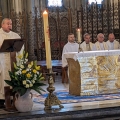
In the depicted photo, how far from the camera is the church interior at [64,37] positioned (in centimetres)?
588

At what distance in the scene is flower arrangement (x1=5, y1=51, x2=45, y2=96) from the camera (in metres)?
6.04

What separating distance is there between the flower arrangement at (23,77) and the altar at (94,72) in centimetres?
187

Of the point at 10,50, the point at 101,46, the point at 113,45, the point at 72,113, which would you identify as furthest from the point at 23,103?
the point at 113,45

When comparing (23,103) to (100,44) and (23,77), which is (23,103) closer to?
(23,77)

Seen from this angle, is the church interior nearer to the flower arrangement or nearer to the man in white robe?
the flower arrangement

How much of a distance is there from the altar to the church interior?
22 mm

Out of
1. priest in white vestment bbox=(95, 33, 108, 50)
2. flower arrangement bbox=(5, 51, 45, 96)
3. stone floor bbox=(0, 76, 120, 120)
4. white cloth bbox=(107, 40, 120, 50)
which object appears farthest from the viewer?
white cloth bbox=(107, 40, 120, 50)

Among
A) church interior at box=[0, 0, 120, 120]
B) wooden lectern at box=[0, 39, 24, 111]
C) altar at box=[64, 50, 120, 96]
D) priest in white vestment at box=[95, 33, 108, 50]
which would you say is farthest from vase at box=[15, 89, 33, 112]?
priest in white vestment at box=[95, 33, 108, 50]

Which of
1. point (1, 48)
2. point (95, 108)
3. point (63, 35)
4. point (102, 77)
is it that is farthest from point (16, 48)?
point (63, 35)

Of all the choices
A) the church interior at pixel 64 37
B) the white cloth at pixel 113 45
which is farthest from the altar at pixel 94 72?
the white cloth at pixel 113 45

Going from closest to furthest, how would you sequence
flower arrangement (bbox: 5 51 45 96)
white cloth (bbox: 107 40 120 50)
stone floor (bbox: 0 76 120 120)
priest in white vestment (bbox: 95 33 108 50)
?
1. stone floor (bbox: 0 76 120 120)
2. flower arrangement (bbox: 5 51 45 96)
3. priest in white vestment (bbox: 95 33 108 50)
4. white cloth (bbox: 107 40 120 50)

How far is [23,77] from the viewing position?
6.08 meters

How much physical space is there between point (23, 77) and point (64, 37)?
33.7ft

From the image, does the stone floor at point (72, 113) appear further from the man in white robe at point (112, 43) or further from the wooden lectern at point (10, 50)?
the man in white robe at point (112, 43)
